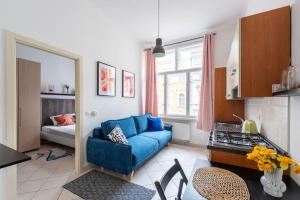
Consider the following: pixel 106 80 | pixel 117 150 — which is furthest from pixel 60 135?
pixel 117 150

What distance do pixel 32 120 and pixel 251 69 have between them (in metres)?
4.45

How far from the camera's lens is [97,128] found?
2607 millimetres

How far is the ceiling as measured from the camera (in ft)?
8.36

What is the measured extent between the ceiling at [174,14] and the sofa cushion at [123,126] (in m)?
2.20

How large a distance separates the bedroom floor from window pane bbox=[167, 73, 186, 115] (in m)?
1.32

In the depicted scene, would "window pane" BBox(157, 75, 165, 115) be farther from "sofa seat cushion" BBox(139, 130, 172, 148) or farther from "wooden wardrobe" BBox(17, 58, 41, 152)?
"wooden wardrobe" BBox(17, 58, 41, 152)

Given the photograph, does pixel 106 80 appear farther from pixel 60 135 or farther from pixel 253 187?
pixel 253 187

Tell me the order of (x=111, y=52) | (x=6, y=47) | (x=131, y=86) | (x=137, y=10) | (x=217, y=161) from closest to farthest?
(x=217, y=161)
(x=6, y=47)
(x=137, y=10)
(x=111, y=52)
(x=131, y=86)

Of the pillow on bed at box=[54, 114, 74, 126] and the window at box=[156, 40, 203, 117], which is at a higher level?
the window at box=[156, 40, 203, 117]

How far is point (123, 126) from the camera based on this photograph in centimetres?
296

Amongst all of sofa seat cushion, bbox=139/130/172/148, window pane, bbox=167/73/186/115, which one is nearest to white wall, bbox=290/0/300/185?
sofa seat cushion, bbox=139/130/172/148

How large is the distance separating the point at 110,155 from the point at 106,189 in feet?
1.52

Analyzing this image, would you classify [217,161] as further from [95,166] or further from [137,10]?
[137,10]

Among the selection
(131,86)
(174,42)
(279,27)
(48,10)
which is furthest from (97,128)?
(174,42)
